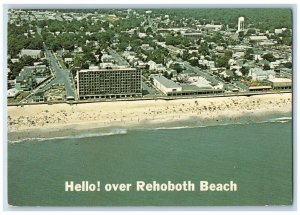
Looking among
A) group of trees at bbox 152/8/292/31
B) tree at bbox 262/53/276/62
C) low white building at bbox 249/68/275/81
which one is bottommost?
low white building at bbox 249/68/275/81

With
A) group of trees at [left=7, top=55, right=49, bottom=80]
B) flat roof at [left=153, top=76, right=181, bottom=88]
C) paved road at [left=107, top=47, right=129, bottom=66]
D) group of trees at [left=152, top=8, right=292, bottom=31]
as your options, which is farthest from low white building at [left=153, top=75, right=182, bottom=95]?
group of trees at [left=7, top=55, right=49, bottom=80]

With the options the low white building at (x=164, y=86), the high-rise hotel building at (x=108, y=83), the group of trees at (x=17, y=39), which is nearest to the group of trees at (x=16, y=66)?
the group of trees at (x=17, y=39)

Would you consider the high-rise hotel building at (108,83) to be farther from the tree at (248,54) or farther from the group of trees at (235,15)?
the tree at (248,54)

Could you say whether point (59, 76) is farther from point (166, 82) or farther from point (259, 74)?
point (259, 74)

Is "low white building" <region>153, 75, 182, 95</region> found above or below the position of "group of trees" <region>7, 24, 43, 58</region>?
below

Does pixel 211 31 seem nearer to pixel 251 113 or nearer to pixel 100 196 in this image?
pixel 251 113

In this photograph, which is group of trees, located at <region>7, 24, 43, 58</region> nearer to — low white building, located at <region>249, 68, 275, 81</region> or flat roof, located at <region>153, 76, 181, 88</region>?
flat roof, located at <region>153, 76, 181, 88</region>

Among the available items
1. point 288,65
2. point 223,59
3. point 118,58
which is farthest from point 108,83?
point 288,65
